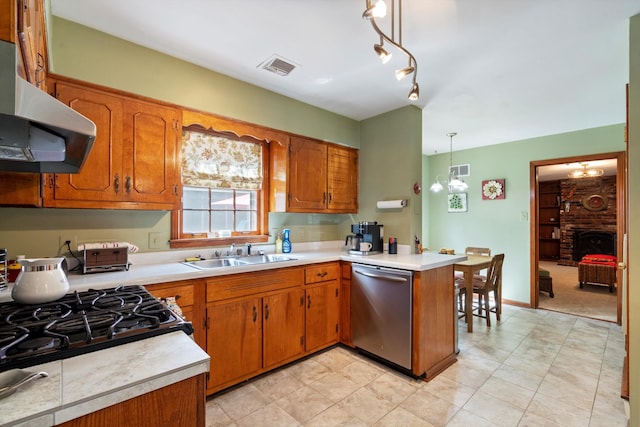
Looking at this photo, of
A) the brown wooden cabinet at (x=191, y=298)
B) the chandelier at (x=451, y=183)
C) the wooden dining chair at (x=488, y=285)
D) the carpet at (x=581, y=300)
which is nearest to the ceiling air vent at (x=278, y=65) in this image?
the brown wooden cabinet at (x=191, y=298)

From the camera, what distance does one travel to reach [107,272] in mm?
1963

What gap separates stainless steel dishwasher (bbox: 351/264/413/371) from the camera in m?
2.38

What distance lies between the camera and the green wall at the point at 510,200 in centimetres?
396

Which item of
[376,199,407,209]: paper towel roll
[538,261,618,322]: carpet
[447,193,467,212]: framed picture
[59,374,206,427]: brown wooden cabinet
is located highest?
[447,193,467,212]: framed picture

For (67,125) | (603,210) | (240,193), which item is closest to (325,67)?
(240,193)

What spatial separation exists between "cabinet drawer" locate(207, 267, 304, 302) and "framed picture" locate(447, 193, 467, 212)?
12.2 feet

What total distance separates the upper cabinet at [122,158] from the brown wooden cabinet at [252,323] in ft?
2.68

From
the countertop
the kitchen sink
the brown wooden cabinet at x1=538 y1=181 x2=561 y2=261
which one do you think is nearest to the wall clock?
the brown wooden cabinet at x1=538 y1=181 x2=561 y2=261

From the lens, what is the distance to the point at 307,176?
3.15 meters

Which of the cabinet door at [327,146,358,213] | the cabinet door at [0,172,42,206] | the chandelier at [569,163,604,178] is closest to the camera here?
the cabinet door at [0,172,42,206]

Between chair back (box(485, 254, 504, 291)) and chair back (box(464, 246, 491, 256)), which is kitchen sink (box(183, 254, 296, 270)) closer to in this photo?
chair back (box(485, 254, 504, 291))

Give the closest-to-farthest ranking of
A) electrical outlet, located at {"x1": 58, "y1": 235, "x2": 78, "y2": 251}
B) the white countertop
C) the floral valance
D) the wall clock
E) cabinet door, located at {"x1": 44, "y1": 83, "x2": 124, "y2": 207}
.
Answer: the white countertop, cabinet door, located at {"x1": 44, "y1": 83, "x2": 124, "y2": 207}, electrical outlet, located at {"x1": 58, "y1": 235, "x2": 78, "y2": 251}, the floral valance, the wall clock

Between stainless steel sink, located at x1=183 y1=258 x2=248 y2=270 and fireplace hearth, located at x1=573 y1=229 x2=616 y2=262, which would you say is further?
fireplace hearth, located at x1=573 y1=229 x2=616 y2=262

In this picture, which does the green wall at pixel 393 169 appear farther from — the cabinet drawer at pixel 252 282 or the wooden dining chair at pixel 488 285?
the cabinet drawer at pixel 252 282
